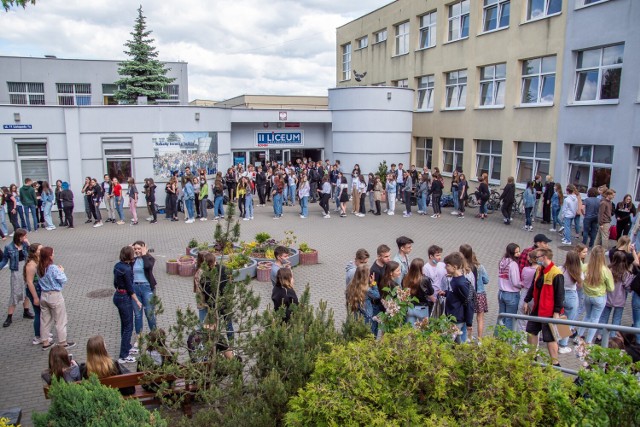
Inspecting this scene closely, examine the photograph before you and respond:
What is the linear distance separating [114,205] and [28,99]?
68.8ft

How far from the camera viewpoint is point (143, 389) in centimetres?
636

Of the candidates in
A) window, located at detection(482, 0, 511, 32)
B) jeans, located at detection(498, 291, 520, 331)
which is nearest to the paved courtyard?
jeans, located at detection(498, 291, 520, 331)

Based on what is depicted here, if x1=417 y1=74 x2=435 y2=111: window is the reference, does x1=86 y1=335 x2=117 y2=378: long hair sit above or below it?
below

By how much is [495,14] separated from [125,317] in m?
21.4

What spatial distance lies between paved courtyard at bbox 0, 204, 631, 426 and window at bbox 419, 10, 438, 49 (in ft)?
36.4

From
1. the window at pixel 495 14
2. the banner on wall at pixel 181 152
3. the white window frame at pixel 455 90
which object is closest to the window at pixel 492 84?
the white window frame at pixel 455 90

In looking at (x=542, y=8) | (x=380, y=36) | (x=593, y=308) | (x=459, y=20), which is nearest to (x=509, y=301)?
(x=593, y=308)

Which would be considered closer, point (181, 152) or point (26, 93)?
point (181, 152)

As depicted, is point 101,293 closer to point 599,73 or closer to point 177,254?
point 177,254

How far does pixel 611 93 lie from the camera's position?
17.9 metres

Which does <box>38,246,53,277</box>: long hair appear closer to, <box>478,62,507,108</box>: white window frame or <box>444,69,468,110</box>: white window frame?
<box>478,62,507,108</box>: white window frame

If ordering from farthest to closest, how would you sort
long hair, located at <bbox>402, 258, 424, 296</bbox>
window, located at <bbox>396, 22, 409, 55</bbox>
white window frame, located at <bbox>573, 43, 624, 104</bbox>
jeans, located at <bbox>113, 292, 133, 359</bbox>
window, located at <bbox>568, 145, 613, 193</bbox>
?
window, located at <bbox>396, 22, 409, 55</bbox>, window, located at <bbox>568, 145, 613, 193</bbox>, white window frame, located at <bbox>573, 43, 624, 104</bbox>, jeans, located at <bbox>113, 292, 133, 359</bbox>, long hair, located at <bbox>402, 258, 424, 296</bbox>

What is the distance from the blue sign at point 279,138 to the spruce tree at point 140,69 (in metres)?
10.3

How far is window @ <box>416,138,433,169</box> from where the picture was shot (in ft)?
95.8
